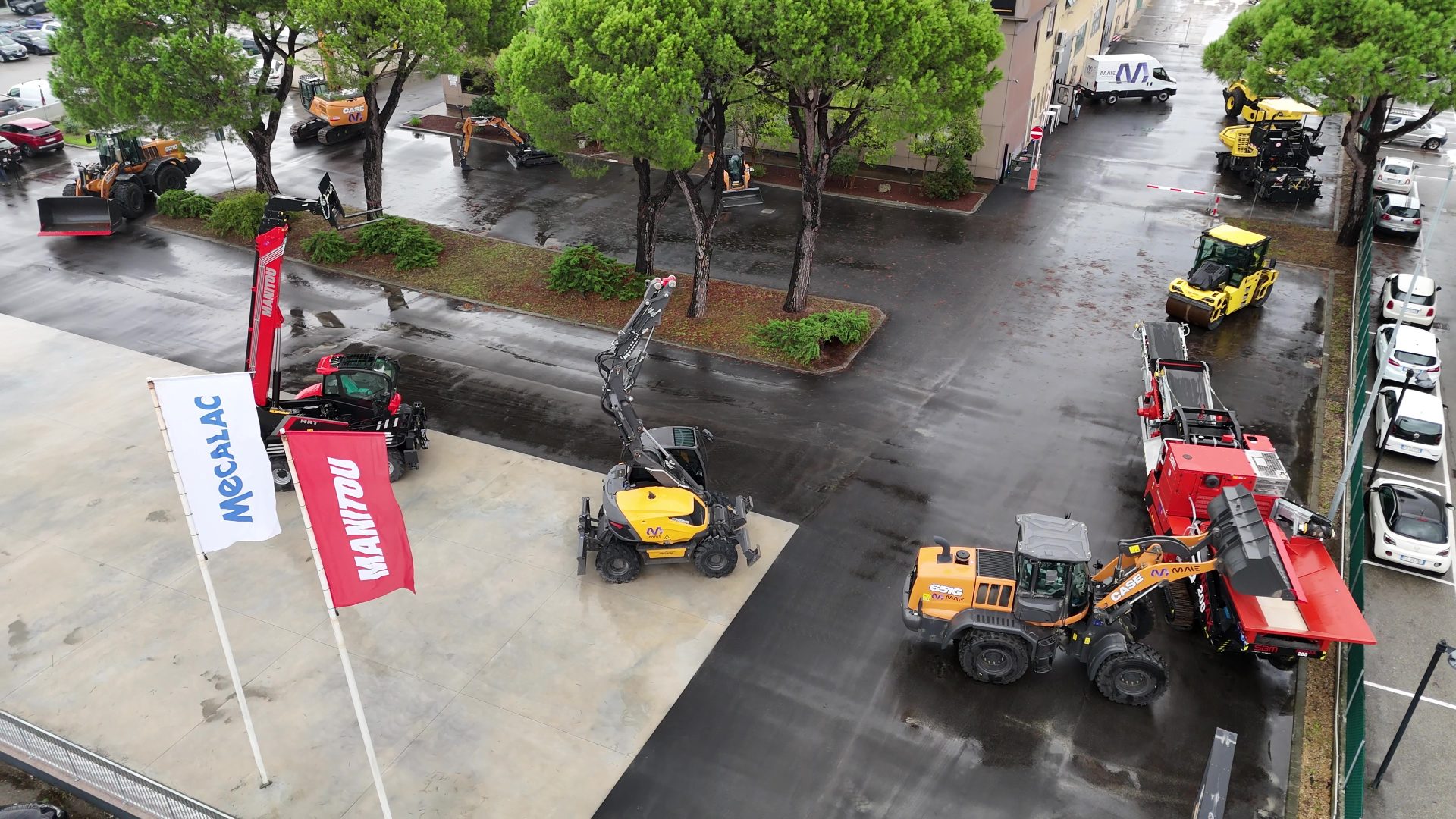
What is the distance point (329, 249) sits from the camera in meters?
30.4

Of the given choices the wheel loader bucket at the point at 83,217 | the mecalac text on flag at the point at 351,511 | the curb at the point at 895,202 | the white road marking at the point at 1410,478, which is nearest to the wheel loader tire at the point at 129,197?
the wheel loader bucket at the point at 83,217

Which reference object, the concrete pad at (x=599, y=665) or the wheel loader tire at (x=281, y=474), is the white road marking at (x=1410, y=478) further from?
the wheel loader tire at (x=281, y=474)

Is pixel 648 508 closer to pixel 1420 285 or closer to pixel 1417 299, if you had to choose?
pixel 1417 299

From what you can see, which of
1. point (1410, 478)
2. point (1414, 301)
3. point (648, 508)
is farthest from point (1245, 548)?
point (1414, 301)

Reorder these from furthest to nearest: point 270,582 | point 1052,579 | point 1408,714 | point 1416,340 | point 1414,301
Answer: point 1414,301
point 1416,340
point 270,582
point 1052,579
point 1408,714

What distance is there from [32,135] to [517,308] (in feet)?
86.7

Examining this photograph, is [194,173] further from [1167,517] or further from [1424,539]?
[1424,539]

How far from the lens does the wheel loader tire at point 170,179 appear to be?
116ft

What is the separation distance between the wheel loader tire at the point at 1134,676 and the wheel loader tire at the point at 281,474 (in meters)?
15.7

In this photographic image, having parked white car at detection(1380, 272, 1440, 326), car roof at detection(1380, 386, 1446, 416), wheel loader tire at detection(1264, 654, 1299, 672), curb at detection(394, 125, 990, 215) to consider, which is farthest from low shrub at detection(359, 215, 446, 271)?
parked white car at detection(1380, 272, 1440, 326)

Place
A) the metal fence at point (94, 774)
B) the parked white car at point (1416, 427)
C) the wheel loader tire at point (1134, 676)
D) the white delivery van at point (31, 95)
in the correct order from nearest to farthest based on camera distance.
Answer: the metal fence at point (94, 774)
the wheel loader tire at point (1134, 676)
the parked white car at point (1416, 427)
the white delivery van at point (31, 95)

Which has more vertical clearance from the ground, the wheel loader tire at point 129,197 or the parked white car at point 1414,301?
the wheel loader tire at point 129,197

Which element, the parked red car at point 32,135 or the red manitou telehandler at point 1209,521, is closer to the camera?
the red manitou telehandler at point 1209,521

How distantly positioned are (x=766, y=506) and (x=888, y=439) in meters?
3.80
